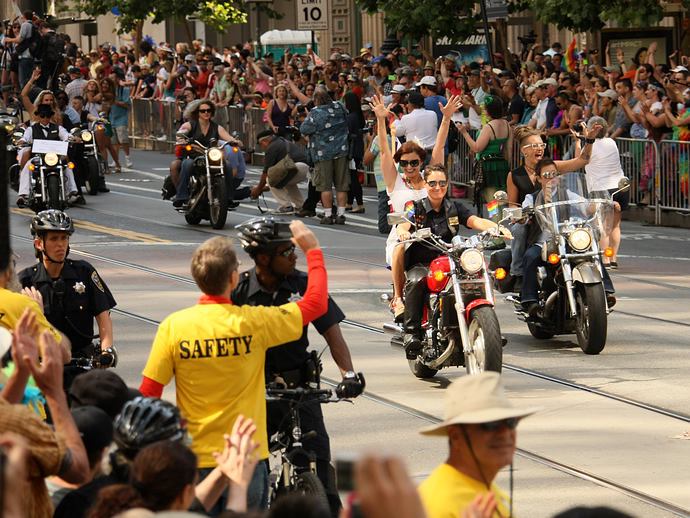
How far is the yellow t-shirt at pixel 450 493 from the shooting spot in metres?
4.82

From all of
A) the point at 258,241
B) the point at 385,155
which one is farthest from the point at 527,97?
the point at 258,241

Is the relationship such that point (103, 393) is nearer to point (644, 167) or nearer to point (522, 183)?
point (522, 183)

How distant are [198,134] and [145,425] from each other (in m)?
17.1

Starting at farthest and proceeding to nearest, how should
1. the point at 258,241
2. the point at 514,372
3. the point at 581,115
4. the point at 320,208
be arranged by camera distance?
the point at 320,208 → the point at 581,115 → the point at 514,372 → the point at 258,241

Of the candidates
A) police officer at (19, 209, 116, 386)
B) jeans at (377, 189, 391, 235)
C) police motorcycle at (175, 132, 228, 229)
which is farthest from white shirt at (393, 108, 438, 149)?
police officer at (19, 209, 116, 386)

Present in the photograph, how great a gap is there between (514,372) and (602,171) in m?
6.43

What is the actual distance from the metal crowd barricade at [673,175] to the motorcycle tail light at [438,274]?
9.68 metres

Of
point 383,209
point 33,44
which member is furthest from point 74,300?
point 33,44

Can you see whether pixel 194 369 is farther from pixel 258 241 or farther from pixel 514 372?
pixel 514 372

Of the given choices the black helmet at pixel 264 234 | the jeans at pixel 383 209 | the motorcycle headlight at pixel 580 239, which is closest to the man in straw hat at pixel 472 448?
the black helmet at pixel 264 234

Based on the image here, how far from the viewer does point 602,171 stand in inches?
727

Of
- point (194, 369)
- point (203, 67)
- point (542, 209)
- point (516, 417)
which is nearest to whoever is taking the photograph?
point (516, 417)

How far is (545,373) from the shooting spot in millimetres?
12445

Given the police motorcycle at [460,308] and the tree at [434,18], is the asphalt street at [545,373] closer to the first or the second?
the police motorcycle at [460,308]
